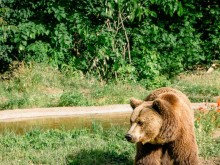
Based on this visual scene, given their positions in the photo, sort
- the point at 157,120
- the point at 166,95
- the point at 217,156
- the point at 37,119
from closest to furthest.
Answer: the point at 157,120, the point at 166,95, the point at 217,156, the point at 37,119

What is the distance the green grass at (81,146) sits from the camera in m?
5.49

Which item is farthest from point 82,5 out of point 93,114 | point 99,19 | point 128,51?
point 93,114

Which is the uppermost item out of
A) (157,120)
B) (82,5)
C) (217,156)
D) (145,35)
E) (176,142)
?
(82,5)

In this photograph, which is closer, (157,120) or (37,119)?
(157,120)

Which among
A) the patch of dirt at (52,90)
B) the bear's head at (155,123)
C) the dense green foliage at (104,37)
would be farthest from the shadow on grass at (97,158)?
the dense green foliage at (104,37)

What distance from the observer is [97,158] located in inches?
216

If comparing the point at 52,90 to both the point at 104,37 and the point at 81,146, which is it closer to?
the point at 104,37

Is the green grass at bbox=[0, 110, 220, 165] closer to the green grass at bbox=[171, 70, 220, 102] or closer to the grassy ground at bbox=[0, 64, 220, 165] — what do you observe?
the grassy ground at bbox=[0, 64, 220, 165]

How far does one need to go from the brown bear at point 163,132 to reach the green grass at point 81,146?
125cm

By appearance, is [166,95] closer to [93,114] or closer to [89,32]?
[93,114]

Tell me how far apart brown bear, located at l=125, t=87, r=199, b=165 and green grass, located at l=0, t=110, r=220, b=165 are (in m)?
1.25

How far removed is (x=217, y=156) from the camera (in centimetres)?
548

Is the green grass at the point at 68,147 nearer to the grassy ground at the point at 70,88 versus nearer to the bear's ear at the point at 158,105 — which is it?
the bear's ear at the point at 158,105

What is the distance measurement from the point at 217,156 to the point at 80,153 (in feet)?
5.68
